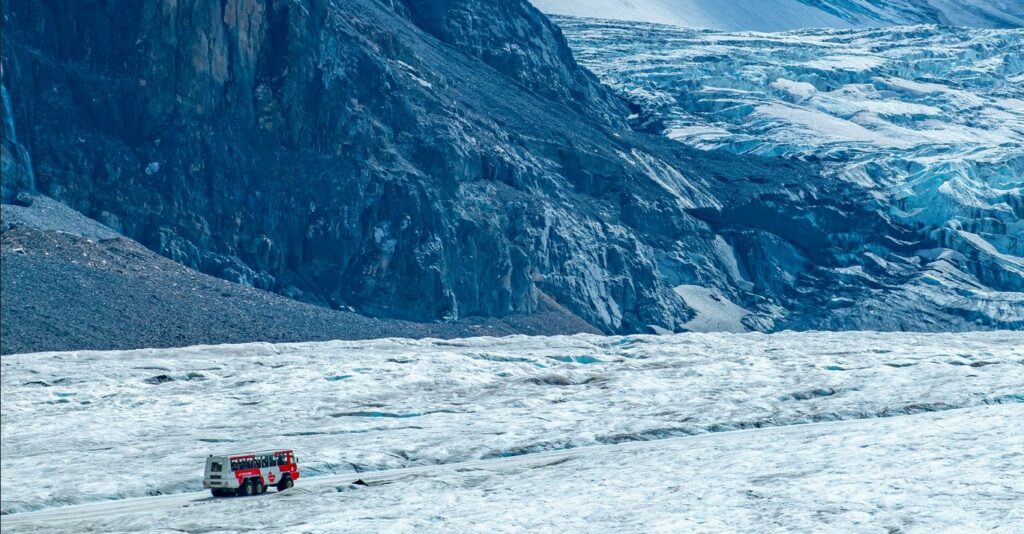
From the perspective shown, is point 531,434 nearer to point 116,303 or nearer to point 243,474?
point 243,474

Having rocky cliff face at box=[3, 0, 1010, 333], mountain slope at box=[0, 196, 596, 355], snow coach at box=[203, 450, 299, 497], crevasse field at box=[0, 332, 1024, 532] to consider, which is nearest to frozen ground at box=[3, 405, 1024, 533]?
crevasse field at box=[0, 332, 1024, 532]

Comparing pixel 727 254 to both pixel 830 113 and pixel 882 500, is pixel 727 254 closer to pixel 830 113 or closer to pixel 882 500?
pixel 830 113

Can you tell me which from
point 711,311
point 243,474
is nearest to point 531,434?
point 243,474

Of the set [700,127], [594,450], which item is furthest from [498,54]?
[594,450]

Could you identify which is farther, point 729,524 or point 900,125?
point 900,125

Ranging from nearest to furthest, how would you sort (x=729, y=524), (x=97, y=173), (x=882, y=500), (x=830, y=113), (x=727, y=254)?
(x=729, y=524)
(x=882, y=500)
(x=97, y=173)
(x=727, y=254)
(x=830, y=113)
